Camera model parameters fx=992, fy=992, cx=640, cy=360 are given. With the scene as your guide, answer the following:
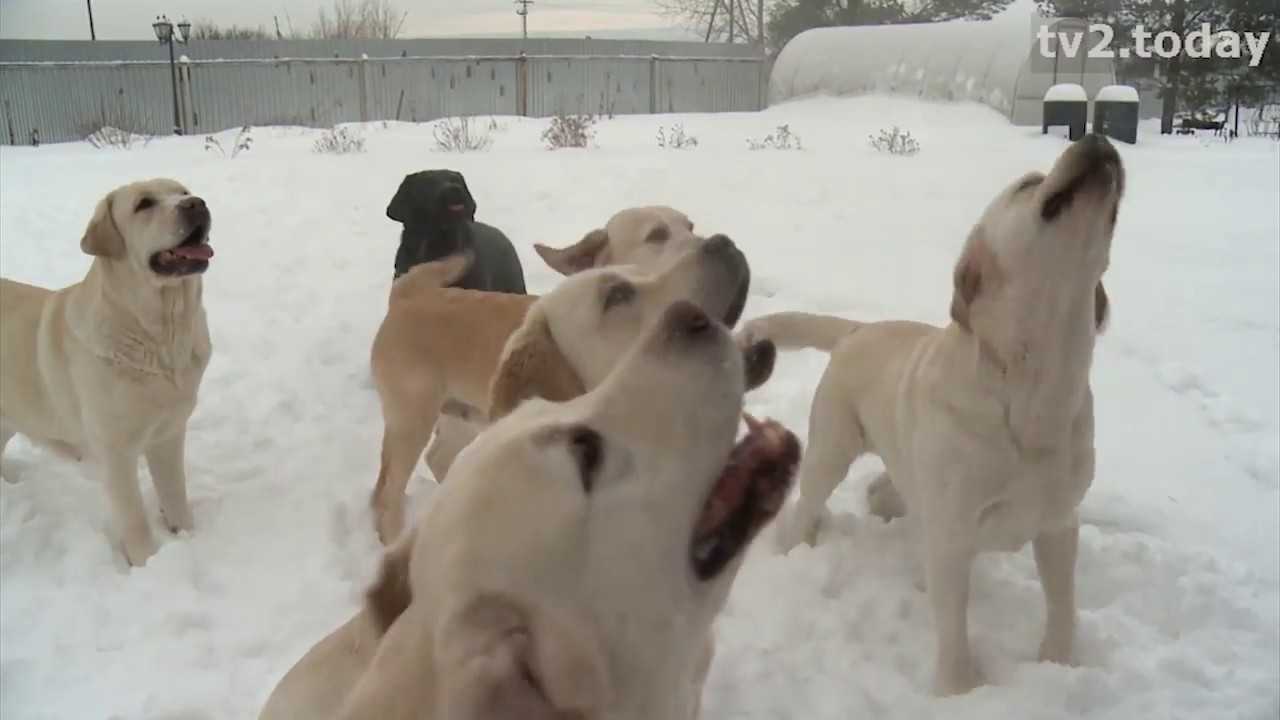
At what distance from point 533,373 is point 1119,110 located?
223 inches

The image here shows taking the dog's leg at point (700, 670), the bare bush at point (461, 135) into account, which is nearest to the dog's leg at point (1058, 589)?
the dog's leg at point (700, 670)

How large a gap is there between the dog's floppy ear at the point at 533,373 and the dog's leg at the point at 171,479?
181cm

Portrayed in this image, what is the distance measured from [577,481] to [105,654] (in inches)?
85.5

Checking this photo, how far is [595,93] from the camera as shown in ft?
32.6

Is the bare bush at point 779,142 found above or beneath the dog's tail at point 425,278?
above

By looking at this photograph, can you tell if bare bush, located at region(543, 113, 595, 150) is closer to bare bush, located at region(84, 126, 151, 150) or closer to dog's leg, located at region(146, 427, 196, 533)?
bare bush, located at region(84, 126, 151, 150)

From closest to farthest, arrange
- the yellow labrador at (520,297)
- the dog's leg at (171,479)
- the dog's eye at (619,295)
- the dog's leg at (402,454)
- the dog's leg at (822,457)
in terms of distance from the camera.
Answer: the dog's eye at (619,295) < the dog's leg at (822,457) < the yellow labrador at (520,297) < the dog's leg at (402,454) < the dog's leg at (171,479)

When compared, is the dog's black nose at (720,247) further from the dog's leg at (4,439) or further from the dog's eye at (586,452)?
the dog's leg at (4,439)

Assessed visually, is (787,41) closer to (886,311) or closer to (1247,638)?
(886,311)

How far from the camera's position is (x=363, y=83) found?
340 inches

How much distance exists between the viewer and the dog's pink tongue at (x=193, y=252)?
3494mm

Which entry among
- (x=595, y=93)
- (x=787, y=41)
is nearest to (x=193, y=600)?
(x=595, y=93)

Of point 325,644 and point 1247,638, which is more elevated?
point 325,644

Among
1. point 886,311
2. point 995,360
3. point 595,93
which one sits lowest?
point 886,311
